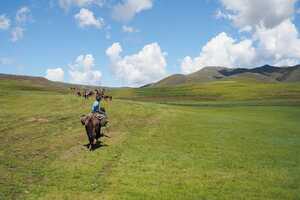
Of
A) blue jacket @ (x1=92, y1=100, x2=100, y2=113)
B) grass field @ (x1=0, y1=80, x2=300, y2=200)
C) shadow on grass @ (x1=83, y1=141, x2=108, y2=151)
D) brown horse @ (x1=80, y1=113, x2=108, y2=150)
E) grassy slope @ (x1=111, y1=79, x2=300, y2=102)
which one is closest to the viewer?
grass field @ (x1=0, y1=80, x2=300, y2=200)

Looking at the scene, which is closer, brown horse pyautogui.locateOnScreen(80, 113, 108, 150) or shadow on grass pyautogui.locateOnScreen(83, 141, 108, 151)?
shadow on grass pyautogui.locateOnScreen(83, 141, 108, 151)

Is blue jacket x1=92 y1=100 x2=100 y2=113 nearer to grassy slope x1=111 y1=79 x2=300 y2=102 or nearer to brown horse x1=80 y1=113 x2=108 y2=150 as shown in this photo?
brown horse x1=80 y1=113 x2=108 y2=150

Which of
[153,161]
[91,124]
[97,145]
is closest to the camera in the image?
[153,161]

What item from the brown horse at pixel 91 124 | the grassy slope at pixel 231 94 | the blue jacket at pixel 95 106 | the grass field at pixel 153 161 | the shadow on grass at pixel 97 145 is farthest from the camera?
the grassy slope at pixel 231 94

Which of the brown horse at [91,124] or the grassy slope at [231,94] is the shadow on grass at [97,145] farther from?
the grassy slope at [231,94]

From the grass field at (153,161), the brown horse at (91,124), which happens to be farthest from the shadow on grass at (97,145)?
the grass field at (153,161)

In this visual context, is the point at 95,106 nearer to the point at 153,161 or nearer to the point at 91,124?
the point at 91,124

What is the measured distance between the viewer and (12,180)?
17.1 metres

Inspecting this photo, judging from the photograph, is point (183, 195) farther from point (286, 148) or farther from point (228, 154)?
point (286, 148)

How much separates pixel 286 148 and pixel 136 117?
66.3 ft

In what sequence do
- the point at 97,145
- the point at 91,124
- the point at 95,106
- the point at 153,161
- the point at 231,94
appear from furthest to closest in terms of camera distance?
the point at 231,94 < the point at 95,106 < the point at 97,145 < the point at 91,124 < the point at 153,161

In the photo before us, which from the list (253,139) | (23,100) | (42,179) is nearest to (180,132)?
(253,139)

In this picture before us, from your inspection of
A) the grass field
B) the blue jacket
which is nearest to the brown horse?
the grass field

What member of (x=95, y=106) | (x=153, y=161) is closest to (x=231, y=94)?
(x=95, y=106)
